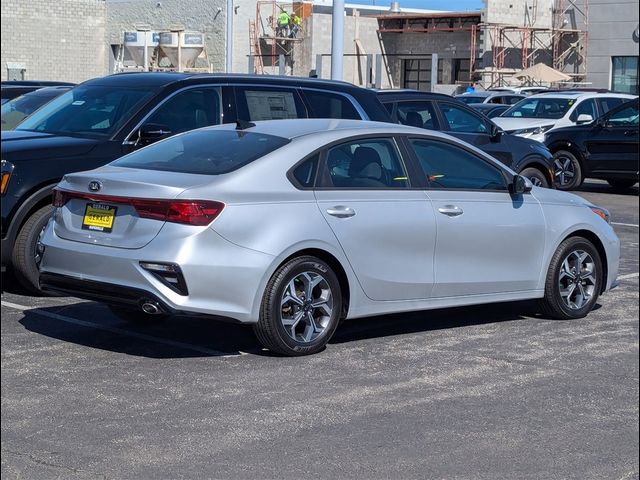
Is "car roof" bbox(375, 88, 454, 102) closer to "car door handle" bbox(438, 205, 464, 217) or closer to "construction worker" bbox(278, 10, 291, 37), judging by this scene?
"car door handle" bbox(438, 205, 464, 217)

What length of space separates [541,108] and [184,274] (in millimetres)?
18302

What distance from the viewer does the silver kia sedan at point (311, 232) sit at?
269 inches

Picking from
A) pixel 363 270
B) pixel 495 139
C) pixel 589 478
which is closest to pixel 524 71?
pixel 495 139

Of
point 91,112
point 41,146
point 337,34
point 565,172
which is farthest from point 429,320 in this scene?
point 565,172

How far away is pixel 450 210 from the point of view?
7.96 metres

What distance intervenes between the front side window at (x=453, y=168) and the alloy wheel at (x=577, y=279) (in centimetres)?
86

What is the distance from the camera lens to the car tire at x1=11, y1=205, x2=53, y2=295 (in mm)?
8773

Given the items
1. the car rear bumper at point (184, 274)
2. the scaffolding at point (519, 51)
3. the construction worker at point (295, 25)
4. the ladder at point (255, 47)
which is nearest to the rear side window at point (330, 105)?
the car rear bumper at point (184, 274)

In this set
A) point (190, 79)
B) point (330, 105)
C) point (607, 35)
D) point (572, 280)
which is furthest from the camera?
point (607, 35)

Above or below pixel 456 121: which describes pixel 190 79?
above

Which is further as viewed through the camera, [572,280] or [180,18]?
[180,18]

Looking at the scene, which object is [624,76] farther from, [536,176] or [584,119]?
[536,176]

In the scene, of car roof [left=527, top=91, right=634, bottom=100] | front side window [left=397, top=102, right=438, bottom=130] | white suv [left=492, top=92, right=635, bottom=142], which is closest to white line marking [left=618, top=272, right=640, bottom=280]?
front side window [left=397, top=102, right=438, bottom=130]

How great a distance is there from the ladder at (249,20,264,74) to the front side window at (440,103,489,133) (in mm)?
31527
